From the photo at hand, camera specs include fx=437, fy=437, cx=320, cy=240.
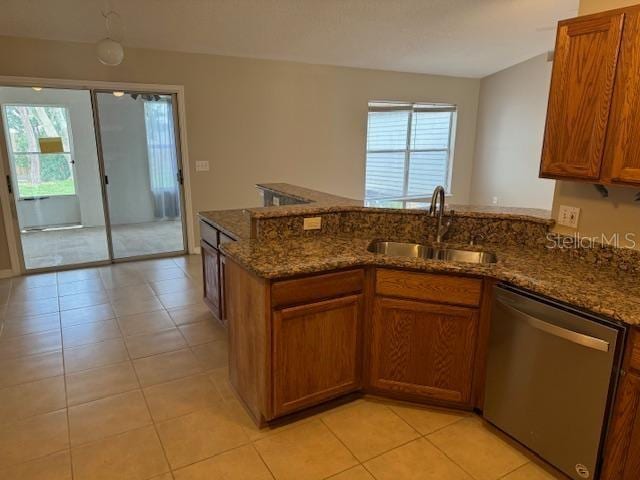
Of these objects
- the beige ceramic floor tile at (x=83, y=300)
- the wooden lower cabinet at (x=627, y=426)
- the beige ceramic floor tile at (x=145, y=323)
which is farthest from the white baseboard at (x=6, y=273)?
the wooden lower cabinet at (x=627, y=426)

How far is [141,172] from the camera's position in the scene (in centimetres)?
516

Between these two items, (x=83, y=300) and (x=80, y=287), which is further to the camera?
(x=80, y=287)

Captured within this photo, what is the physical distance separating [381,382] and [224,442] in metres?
0.87

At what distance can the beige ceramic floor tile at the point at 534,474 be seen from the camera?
76.2 inches

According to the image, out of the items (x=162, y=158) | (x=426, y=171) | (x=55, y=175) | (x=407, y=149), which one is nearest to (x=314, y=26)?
(x=162, y=158)

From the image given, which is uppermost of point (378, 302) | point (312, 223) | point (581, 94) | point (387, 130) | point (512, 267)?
point (387, 130)

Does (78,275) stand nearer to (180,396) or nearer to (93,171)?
(93,171)

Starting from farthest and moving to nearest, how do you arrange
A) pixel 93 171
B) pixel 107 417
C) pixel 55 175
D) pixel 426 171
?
pixel 426 171 < pixel 93 171 < pixel 55 175 < pixel 107 417

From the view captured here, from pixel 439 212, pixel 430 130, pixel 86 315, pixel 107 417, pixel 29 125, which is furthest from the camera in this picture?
pixel 430 130

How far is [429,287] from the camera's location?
2.18m

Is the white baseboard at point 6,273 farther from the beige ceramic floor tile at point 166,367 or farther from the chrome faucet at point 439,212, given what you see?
the chrome faucet at point 439,212

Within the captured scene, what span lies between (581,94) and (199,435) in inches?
95.1

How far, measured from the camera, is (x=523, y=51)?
19.6ft

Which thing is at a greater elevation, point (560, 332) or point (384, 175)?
point (384, 175)
